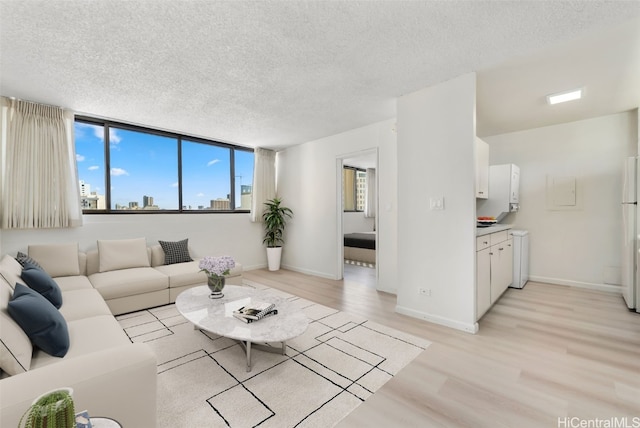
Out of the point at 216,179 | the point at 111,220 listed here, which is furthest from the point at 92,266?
the point at 216,179

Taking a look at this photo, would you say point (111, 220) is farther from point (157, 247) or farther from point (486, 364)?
point (486, 364)

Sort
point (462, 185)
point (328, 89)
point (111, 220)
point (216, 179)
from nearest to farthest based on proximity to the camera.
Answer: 1. point (462, 185)
2. point (328, 89)
3. point (111, 220)
4. point (216, 179)

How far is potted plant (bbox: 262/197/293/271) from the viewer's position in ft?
18.9

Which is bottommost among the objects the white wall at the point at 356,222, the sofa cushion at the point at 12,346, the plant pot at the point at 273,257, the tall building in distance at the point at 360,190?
the plant pot at the point at 273,257

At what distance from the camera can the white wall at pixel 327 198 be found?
416 cm

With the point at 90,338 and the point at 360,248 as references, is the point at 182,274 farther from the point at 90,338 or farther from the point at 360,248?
the point at 360,248

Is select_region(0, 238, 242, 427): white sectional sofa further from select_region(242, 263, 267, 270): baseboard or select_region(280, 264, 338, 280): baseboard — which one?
select_region(280, 264, 338, 280): baseboard

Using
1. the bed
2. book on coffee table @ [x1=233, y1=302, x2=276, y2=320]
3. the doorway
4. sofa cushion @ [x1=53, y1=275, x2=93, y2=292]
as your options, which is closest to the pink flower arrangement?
book on coffee table @ [x1=233, y1=302, x2=276, y2=320]

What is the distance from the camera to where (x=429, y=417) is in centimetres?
165

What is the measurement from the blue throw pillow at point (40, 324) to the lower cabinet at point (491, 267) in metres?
3.37

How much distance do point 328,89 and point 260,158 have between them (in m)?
3.06

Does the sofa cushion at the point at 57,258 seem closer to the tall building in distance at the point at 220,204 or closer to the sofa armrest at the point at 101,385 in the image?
the tall building in distance at the point at 220,204

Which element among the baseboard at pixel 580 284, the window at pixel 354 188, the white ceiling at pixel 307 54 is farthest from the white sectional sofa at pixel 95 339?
the baseboard at pixel 580 284

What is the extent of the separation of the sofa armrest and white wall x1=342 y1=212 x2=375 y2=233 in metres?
6.91
